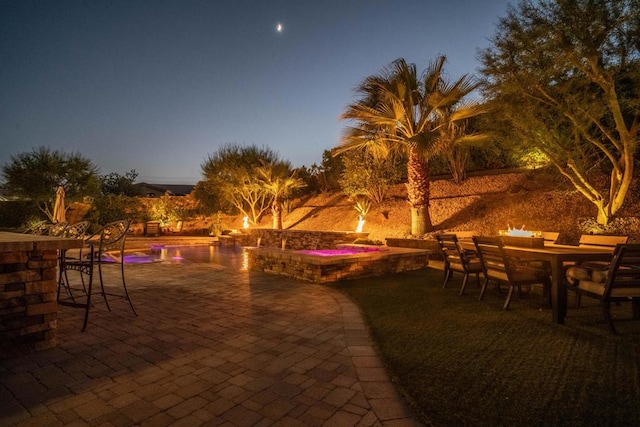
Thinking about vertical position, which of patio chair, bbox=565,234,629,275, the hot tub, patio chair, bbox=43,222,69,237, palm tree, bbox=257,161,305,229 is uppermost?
palm tree, bbox=257,161,305,229

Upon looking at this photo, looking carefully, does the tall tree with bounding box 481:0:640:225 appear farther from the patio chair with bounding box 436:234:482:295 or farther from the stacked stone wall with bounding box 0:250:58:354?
the stacked stone wall with bounding box 0:250:58:354

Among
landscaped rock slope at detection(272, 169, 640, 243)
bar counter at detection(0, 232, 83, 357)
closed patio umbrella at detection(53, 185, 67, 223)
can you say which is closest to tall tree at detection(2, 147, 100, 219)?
closed patio umbrella at detection(53, 185, 67, 223)

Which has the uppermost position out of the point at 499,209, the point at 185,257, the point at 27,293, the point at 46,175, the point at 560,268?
the point at 46,175

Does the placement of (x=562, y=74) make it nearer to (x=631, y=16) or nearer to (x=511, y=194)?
(x=631, y=16)

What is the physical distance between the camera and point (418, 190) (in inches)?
415

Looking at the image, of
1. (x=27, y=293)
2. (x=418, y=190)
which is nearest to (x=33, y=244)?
(x=27, y=293)

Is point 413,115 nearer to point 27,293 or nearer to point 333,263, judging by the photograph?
point 333,263

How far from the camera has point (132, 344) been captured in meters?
3.05

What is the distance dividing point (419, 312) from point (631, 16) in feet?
27.7

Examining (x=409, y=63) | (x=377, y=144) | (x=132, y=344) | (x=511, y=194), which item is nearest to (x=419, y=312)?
(x=132, y=344)

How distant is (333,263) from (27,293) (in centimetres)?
427

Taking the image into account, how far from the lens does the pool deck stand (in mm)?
1950

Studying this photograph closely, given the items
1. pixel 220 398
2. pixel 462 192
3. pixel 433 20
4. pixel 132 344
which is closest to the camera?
pixel 220 398

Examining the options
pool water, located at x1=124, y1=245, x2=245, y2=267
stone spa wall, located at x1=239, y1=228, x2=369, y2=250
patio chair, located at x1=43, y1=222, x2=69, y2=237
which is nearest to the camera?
patio chair, located at x1=43, y1=222, x2=69, y2=237
